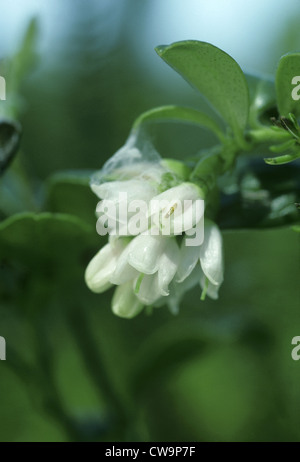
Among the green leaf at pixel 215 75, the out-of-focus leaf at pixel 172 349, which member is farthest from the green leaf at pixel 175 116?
the out-of-focus leaf at pixel 172 349

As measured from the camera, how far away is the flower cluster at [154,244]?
2.24ft

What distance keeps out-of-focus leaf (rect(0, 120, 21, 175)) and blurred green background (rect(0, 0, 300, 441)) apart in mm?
91

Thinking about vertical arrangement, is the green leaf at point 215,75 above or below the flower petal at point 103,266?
above

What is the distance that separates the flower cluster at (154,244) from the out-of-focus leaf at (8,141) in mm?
149

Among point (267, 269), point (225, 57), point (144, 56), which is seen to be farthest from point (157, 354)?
point (144, 56)

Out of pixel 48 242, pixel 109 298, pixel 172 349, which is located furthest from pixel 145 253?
pixel 109 298

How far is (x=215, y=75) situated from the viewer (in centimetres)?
70

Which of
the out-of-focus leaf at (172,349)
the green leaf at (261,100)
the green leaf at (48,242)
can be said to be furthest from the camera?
the out-of-focus leaf at (172,349)

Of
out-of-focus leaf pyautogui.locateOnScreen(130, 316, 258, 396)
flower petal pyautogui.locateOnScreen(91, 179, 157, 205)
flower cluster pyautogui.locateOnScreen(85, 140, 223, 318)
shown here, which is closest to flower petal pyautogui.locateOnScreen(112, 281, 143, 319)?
flower cluster pyautogui.locateOnScreen(85, 140, 223, 318)

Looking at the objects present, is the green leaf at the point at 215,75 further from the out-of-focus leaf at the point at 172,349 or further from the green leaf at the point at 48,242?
the out-of-focus leaf at the point at 172,349

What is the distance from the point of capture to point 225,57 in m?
0.67

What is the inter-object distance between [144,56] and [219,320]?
726 millimetres

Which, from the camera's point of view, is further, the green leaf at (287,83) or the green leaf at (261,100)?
the green leaf at (261,100)
